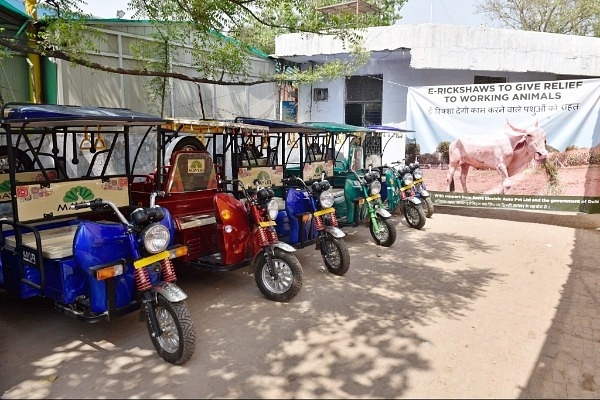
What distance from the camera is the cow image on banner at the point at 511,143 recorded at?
8.52 metres

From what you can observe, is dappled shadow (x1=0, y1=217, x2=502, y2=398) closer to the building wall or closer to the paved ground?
the paved ground

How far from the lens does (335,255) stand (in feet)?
17.8

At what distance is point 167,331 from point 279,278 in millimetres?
1427

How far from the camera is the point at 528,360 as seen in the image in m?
3.40

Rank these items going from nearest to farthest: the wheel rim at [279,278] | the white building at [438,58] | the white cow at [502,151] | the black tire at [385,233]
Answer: the wheel rim at [279,278] < the black tire at [385,233] < the white cow at [502,151] < the white building at [438,58]

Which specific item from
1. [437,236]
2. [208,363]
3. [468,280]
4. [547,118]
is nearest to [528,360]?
[468,280]

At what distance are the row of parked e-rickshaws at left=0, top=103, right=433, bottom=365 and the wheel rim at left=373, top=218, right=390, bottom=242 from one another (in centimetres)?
2

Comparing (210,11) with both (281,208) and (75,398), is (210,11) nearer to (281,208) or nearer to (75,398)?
(281,208)

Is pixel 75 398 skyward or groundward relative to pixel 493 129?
Result: groundward

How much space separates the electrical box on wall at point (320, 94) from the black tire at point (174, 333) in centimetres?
1067

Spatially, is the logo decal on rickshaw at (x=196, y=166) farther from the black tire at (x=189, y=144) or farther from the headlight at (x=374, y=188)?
the headlight at (x=374, y=188)

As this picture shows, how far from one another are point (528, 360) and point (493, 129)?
6.85 m

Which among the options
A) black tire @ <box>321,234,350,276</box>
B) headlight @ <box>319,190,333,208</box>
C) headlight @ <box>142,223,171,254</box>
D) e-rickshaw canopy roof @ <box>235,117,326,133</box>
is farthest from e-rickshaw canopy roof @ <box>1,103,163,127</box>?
black tire @ <box>321,234,350,276</box>

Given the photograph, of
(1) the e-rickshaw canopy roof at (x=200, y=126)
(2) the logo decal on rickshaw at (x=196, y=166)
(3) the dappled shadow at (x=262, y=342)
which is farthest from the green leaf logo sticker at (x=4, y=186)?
(2) the logo decal on rickshaw at (x=196, y=166)
